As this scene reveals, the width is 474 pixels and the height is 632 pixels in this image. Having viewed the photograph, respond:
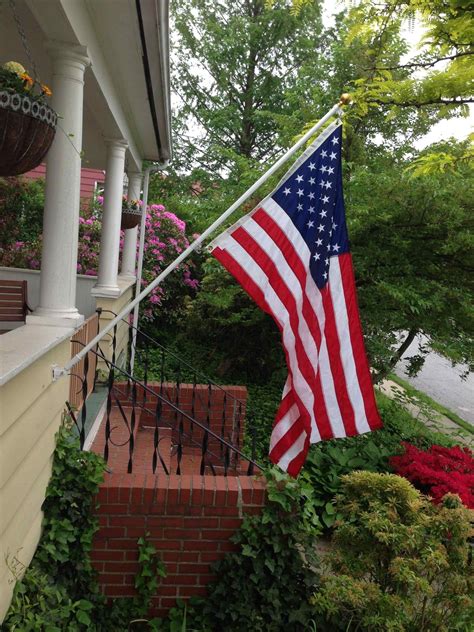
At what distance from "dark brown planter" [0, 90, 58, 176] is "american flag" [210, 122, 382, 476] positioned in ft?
3.33

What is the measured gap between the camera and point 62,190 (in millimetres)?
3479

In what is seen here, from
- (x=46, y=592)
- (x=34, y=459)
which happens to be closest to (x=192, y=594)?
(x=46, y=592)

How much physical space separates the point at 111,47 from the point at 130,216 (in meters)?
3.80

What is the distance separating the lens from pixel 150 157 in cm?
870

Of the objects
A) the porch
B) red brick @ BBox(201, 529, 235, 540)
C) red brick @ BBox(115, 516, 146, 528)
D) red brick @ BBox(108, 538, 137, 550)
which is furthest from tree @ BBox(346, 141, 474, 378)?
red brick @ BBox(108, 538, 137, 550)

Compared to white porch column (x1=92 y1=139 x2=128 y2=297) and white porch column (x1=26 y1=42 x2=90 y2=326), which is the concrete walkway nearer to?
white porch column (x1=92 y1=139 x2=128 y2=297)

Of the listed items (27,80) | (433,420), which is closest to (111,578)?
(27,80)

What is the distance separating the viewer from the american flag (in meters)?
3.20

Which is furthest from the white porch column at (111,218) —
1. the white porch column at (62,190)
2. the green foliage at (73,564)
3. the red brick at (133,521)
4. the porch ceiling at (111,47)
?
the red brick at (133,521)

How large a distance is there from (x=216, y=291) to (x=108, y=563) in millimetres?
5911

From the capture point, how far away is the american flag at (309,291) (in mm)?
3201

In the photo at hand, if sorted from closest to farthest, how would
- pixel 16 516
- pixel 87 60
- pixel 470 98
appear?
pixel 16 516 < pixel 87 60 < pixel 470 98

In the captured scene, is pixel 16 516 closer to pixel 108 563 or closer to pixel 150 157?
pixel 108 563

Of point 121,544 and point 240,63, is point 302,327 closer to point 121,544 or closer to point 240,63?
point 121,544
